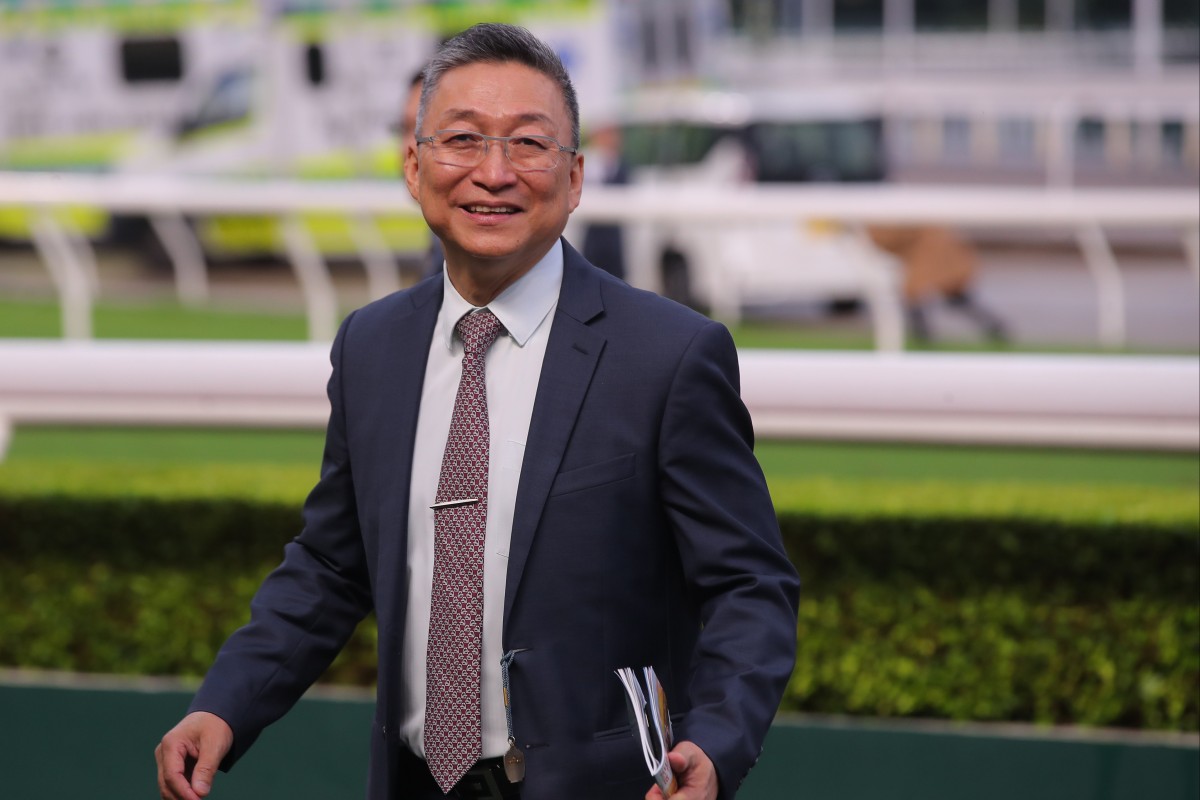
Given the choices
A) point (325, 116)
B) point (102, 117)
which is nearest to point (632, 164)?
point (325, 116)

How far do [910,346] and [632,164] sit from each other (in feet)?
12.0

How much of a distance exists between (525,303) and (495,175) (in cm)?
18

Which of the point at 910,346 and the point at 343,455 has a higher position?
the point at 343,455

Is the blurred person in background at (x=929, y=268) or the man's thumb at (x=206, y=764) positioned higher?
the man's thumb at (x=206, y=764)

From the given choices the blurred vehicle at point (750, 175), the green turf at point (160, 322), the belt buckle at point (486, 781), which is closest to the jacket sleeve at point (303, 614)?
the belt buckle at point (486, 781)

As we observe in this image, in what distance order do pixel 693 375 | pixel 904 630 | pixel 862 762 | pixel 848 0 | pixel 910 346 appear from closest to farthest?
pixel 693 375 → pixel 862 762 → pixel 904 630 → pixel 910 346 → pixel 848 0

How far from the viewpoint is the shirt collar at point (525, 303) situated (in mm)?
1960

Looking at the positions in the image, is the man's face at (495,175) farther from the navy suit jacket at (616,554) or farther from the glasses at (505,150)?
the navy suit jacket at (616,554)

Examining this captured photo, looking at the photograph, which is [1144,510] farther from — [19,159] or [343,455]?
[19,159]

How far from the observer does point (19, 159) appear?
1467 centimetres

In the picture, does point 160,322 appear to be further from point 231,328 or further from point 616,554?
point 616,554

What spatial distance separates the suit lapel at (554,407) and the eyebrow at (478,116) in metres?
0.22

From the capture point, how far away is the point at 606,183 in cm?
1040

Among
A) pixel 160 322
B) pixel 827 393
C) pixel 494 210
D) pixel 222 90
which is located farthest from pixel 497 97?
pixel 222 90
